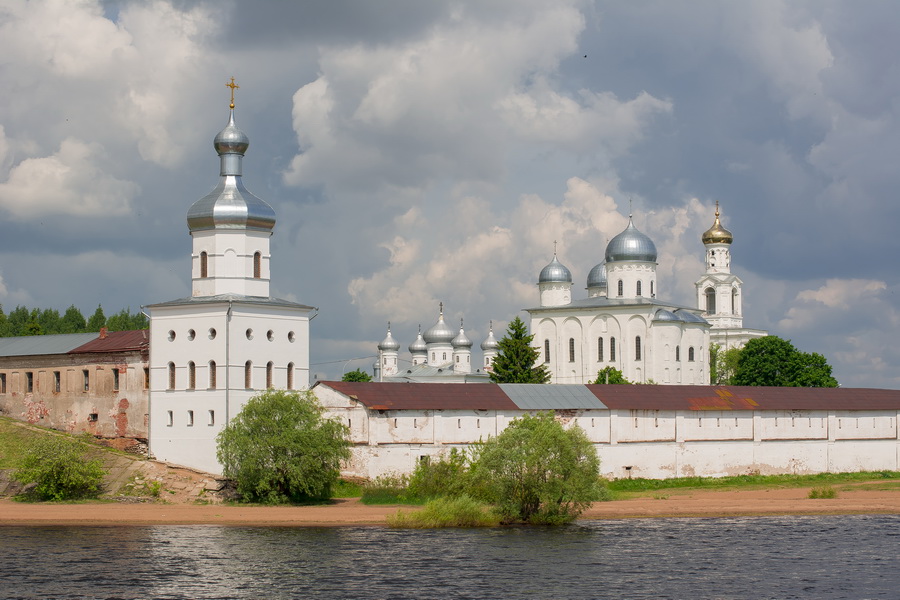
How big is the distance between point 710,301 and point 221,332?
2539 inches

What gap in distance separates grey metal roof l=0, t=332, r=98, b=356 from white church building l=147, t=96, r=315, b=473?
6897 mm

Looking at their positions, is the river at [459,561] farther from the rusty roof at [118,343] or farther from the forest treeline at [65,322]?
the forest treeline at [65,322]

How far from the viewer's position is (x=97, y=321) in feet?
295

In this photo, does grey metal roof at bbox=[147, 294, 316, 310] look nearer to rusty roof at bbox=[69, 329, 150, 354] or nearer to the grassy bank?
rusty roof at bbox=[69, 329, 150, 354]

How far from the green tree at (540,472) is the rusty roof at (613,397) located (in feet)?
→ 26.9

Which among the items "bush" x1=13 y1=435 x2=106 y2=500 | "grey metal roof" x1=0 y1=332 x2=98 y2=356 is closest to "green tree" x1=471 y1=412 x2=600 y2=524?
"bush" x1=13 y1=435 x2=106 y2=500

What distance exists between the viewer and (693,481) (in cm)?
5419

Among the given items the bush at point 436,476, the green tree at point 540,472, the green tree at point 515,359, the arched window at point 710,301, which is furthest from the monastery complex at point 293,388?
the arched window at point 710,301

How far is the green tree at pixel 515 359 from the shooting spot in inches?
2763

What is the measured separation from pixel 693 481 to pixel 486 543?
1890 cm

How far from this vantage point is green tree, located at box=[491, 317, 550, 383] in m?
70.2

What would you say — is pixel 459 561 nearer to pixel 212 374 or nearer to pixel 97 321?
pixel 212 374

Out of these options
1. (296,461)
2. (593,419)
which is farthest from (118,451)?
(593,419)

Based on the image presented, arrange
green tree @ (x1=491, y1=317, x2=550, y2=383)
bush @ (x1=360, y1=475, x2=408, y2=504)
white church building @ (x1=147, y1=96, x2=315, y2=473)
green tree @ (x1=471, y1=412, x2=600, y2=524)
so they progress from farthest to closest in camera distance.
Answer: green tree @ (x1=491, y1=317, x2=550, y2=383) < white church building @ (x1=147, y1=96, x2=315, y2=473) < bush @ (x1=360, y1=475, x2=408, y2=504) < green tree @ (x1=471, y1=412, x2=600, y2=524)
